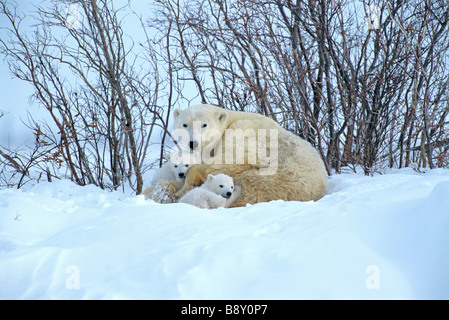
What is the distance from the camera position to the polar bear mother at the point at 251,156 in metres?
3.65

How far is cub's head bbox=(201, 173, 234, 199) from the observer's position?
11.6ft


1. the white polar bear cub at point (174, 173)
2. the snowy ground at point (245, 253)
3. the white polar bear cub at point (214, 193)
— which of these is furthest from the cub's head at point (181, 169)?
the snowy ground at point (245, 253)

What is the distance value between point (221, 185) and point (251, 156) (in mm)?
486

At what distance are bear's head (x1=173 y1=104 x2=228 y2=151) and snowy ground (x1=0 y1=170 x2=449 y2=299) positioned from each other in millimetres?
1539

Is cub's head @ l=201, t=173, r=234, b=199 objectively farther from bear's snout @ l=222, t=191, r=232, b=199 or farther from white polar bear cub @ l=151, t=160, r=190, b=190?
white polar bear cub @ l=151, t=160, r=190, b=190

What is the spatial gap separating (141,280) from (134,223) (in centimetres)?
70

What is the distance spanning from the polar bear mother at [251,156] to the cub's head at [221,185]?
16cm

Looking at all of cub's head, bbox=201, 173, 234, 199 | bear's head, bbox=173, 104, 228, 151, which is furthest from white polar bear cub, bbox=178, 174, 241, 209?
bear's head, bbox=173, 104, 228, 151

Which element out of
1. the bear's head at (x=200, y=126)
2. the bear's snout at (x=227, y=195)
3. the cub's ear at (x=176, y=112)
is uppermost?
the cub's ear at (x=176, y=112)

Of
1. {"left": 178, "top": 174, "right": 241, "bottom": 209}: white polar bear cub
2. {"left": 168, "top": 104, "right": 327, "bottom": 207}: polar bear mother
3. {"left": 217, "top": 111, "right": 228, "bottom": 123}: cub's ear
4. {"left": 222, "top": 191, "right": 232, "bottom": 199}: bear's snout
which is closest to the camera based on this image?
{"left": 178, "top": 174, "right": 241, "bottom": 209}: white polar bear cub

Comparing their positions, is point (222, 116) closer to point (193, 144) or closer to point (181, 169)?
point (193, 144)

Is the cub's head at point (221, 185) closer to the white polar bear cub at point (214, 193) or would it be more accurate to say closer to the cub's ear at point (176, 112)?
the white polar bear cub at point (214, 193)

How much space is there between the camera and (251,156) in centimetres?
386

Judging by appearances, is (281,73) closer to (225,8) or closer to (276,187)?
(225,8)
